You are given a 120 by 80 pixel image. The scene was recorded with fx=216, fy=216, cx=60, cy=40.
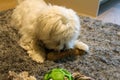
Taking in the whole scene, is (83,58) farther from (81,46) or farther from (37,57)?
(37,57)

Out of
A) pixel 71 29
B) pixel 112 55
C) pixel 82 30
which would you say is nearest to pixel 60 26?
pixel 71 29

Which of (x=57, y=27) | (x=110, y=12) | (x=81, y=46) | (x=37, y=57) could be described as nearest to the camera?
(x=57, y=27)

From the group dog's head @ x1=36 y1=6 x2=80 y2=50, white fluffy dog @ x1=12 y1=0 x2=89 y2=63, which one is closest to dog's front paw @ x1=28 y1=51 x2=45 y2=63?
white fluffy dog @ x1=12 y1=0 x2=89 y2=63

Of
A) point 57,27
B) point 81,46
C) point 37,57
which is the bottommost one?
point 37,57

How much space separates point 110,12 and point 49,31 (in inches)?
60.2

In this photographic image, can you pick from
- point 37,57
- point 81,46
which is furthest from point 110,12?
point 37,57

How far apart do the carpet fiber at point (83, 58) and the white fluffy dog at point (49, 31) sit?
3.1 inches

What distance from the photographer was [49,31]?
150 cm

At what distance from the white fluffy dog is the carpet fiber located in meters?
0.08

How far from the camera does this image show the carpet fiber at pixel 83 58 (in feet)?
5.18

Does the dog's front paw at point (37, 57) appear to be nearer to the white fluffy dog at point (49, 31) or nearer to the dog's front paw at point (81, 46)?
the white fluffy dog at point (49, 31)

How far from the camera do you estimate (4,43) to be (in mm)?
1868

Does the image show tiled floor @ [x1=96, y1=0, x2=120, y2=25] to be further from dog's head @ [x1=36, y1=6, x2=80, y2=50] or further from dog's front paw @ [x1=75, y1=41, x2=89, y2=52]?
dog's head @ [x1=36, y1=6, x2=80, y2=50]

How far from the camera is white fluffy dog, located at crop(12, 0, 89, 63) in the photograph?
1508 mm
